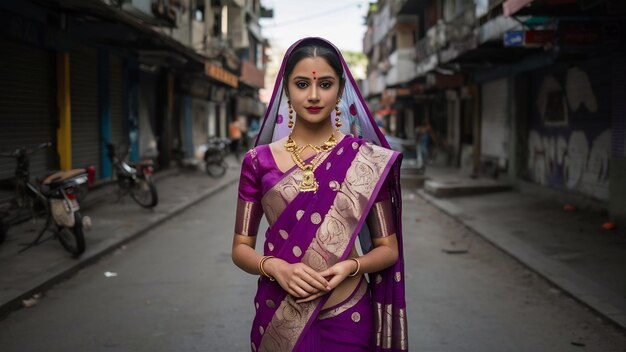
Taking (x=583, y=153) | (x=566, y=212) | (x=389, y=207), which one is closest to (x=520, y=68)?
(x=583, y=153)

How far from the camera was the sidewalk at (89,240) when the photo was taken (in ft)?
22.3

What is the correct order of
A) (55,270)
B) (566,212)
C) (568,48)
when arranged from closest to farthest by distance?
(55,270)
(568,48)
(566,212)

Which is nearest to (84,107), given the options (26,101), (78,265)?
(26,101)

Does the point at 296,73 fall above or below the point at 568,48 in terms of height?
below

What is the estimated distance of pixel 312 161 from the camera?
8.05ft

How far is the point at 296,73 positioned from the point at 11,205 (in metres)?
7.79

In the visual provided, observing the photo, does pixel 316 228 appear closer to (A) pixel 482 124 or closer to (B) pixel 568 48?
(B) pixel 568 48

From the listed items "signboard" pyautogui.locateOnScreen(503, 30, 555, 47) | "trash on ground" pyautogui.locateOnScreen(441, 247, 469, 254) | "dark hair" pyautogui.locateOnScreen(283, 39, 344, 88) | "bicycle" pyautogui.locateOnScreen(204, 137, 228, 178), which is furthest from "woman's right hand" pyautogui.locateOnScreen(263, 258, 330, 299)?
"bicycle" pyautogui.locateOnScreen(204, 137, 228, 178)

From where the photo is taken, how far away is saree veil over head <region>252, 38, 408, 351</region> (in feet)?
7.83

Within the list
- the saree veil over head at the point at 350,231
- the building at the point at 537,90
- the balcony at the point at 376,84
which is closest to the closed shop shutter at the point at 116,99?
the building at the point at 537,90

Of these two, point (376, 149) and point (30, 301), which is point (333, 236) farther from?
point (30, 301)

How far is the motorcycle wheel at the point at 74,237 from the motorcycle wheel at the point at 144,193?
4433 millimetres

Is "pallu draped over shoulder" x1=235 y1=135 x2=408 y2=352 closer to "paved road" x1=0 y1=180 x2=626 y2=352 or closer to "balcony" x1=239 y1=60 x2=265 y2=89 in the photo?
"paved road" x1=0 y1=180 x2=626 y2=352

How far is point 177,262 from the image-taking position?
27.6 feet
